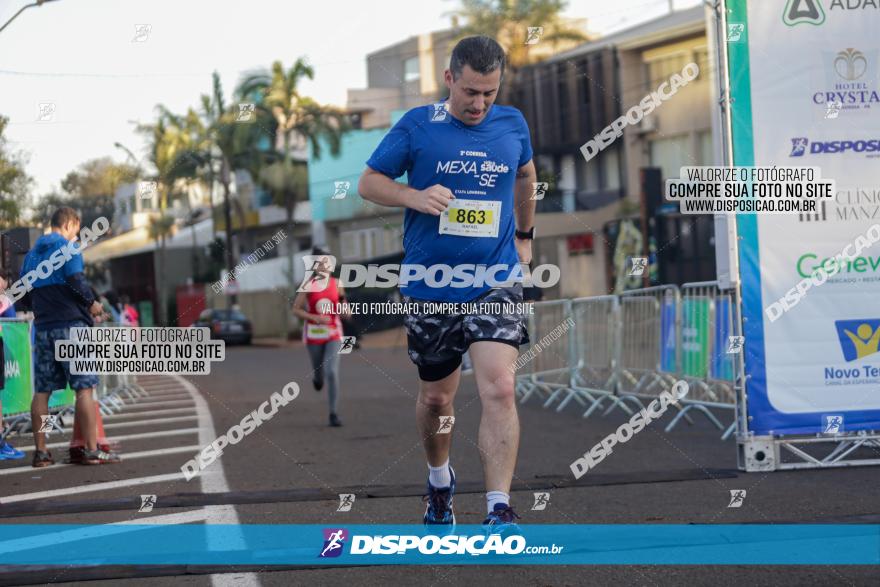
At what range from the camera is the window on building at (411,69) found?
70250 millimetres

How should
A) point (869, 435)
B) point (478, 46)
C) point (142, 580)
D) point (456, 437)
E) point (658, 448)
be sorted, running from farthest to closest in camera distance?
point (456, 437), point (658, 448), point (869, 435), point (478, 46), point (142, 580)

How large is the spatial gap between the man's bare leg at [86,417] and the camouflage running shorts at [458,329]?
509 centimetres

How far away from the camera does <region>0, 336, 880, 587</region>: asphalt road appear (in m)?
4.91

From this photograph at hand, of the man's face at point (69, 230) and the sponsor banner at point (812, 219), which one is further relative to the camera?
the man's face at point (69, 230)

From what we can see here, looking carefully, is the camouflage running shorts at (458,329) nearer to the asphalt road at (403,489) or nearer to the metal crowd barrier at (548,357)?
the asphalt road at (403,489)

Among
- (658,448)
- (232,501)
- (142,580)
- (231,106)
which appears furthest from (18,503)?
(231,106)

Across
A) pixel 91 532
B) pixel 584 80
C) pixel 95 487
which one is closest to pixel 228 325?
pixel 584 80

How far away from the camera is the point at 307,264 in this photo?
1293cm

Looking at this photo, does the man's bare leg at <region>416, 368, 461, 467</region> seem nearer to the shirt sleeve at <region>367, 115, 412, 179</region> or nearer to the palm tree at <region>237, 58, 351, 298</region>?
the shirt sleeve at <region>367, 115, 412, 179</region>

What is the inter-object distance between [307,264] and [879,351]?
6.49 m

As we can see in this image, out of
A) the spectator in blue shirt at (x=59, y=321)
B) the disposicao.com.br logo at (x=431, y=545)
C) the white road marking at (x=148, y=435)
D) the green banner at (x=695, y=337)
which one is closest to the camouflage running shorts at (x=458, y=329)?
the disposicao.com.br logo at (x=431, y=545)

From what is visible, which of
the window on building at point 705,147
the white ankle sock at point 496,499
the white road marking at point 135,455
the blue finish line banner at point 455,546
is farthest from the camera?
the window on building at point 705,147

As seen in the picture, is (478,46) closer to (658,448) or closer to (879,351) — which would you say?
(879,351)

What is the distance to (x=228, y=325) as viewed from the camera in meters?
47.9
